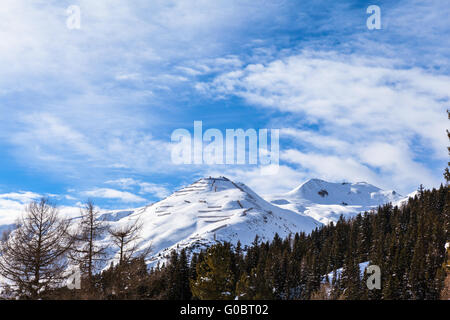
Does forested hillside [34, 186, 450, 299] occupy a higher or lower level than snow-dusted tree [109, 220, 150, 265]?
lower

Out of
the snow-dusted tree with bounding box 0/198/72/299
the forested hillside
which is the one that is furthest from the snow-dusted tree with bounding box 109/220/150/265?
the snow-dusted tree with bounding box 0/198/72/299

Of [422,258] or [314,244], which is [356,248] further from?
[422,258]

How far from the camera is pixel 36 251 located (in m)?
24.4

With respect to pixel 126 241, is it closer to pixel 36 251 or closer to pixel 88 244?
pixel 88 244

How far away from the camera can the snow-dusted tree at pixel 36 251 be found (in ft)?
76.7

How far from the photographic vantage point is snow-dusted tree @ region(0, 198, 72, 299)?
23391 mm

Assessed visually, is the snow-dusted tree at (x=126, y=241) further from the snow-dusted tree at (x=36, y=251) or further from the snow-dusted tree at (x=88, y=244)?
the snow-dusted tree at (x=36, y=251)

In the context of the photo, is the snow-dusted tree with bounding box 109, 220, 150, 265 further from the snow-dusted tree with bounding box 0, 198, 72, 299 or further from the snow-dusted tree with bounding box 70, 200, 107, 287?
the snow-dusted tree with bounding box 0, 198, 72, 299

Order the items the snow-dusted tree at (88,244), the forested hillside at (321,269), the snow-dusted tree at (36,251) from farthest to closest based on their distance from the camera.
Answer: the snow-dusted tree at (88,244), the forested hillside at (321,269), the snow-dusted tree at (36,251)

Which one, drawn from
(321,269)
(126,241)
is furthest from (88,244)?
(321,269)

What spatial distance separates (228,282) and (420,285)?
45.2 metres

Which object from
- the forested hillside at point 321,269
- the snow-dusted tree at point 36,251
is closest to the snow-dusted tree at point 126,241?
the forested hillside at point 321,269
